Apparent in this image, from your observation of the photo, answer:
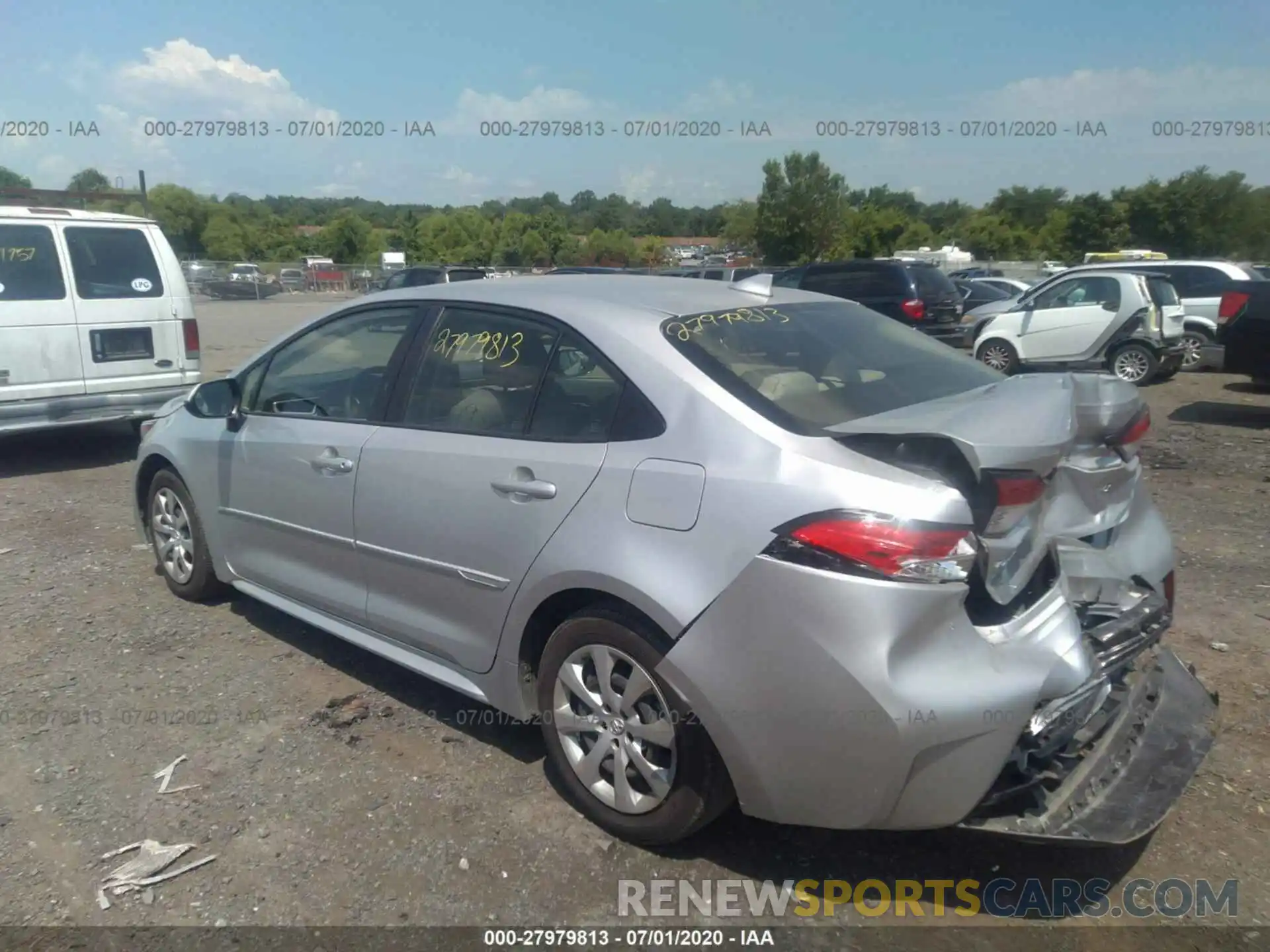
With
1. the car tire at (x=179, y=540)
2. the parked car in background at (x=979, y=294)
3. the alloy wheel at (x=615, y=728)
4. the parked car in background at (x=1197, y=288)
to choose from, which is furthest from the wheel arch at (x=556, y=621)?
the parked car in background at (x=979, y=294)

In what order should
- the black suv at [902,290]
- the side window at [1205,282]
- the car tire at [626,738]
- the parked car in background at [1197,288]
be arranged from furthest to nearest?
the side window at [1205,282]
the black suv at [902,290]
the parked car in background at [1197,288]
the car tire at [626,738]

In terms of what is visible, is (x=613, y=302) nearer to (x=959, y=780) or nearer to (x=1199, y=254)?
(x=959, y=780)

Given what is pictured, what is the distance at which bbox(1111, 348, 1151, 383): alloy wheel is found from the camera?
1340 cm

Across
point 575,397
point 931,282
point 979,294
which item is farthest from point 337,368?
point 979,294

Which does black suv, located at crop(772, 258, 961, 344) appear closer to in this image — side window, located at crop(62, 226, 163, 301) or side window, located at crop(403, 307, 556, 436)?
side window, located at crop(62, 226, 163, 301)

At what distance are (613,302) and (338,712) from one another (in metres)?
2.00

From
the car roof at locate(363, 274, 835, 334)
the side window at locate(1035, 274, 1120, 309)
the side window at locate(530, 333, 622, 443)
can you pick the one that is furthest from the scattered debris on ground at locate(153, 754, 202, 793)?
the side window at locate(1035, 274, 1120, 309)

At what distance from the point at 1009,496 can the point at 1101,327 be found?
12.7 metres

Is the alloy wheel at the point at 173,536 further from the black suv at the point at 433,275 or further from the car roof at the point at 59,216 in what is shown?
the black suv at the point at 433,275

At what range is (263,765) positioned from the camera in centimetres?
355

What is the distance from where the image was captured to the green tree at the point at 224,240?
6209 cm

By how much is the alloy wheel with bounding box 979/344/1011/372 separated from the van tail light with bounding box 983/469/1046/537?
1298cm

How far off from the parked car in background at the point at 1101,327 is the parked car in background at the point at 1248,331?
7.84 feet

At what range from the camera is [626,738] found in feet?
9.77
